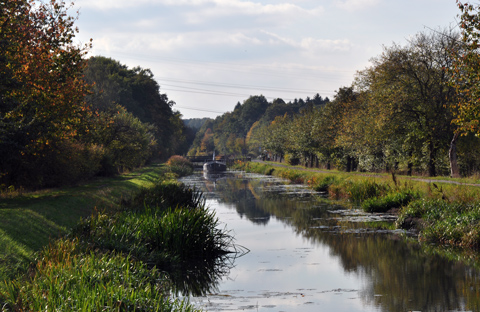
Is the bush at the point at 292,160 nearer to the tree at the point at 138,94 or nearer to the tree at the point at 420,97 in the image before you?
the tree at the point at 138,94

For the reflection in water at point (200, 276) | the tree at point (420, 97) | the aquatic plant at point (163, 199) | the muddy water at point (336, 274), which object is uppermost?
the tree at point (420, 97)

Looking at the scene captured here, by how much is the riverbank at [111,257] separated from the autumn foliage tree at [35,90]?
7.68 ft

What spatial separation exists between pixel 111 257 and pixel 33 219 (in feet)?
20.0

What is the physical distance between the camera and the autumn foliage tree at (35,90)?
21.8 m

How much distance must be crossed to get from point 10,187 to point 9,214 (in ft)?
26.0

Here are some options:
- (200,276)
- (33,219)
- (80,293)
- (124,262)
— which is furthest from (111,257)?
(33,219)

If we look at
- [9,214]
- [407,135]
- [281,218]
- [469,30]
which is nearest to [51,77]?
[9,214]

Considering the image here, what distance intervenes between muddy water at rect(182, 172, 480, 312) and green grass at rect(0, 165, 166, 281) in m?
4.85

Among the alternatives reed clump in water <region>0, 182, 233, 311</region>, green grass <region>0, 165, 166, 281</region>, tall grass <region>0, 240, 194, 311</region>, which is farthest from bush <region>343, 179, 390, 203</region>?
tall grass <region>0, 240, 194, 311</region>

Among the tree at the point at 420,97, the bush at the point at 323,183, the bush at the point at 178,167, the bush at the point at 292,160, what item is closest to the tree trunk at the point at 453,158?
the tree at the point at 420,97

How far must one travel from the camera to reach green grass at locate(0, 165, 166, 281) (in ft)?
42.4

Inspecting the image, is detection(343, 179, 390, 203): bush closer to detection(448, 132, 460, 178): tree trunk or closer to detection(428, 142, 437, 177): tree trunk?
detection(448, 132, 460, 178): tree trunk

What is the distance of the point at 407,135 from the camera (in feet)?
130

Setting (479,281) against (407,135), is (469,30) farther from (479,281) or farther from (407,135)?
(407,135)
